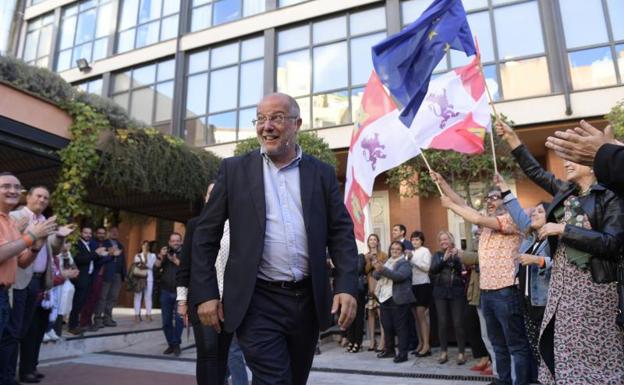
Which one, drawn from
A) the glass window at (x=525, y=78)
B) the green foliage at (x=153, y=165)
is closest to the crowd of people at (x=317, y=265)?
the green foliage at (x=153, y=165)

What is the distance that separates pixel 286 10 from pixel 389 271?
500 inches

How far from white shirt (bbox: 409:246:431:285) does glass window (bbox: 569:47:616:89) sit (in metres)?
8.88

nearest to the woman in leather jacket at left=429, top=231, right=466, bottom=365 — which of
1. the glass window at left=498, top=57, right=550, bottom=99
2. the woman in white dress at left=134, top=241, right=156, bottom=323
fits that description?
the woman in white dress at left=134, top=241, right=156, bottom=323

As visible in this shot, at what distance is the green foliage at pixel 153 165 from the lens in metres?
8.62

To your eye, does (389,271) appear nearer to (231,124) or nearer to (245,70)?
(231,124)

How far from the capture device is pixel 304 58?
1638 centimetres

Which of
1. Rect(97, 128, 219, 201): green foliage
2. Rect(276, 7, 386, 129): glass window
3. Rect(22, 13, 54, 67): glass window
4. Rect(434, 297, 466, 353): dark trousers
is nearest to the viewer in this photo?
Rect(434, 297, 466, 353): dark trousers

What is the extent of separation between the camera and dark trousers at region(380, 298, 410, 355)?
278 inches

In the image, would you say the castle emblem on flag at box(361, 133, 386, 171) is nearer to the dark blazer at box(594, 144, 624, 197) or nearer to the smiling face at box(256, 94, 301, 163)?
the smiling face at box(256, 94, 301, 163)

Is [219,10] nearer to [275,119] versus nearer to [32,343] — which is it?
[32,343]

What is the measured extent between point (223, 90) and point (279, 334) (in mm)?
16234

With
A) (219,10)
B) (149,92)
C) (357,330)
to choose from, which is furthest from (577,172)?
(149,92)

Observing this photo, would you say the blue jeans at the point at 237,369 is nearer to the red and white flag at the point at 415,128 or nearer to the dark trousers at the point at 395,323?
the red and white flag at the point at 415,128

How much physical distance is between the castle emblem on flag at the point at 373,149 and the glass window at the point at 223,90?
1038cm
